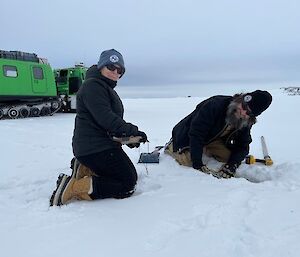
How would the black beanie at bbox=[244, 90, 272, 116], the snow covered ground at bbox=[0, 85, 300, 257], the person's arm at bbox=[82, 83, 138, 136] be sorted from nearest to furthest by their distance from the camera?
the snow covered ground at bbox=[0, 85, 300, 257] → the person's arm at bbox=[82, 83, 138, 136] → the black beanie at bbox=[244, 90, 272, 116]

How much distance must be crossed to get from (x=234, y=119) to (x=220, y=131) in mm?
367

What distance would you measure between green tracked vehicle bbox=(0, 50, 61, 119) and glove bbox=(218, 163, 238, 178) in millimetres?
10740

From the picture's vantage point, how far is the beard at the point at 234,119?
397cm

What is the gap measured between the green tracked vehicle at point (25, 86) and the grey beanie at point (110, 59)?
35.3 ft

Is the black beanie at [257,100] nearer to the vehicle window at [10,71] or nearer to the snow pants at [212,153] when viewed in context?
the snow pants at [212,153]

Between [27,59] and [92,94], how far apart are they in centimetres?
1199

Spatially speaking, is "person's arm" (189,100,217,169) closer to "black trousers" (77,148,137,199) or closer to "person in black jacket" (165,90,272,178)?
"person in black jacket" (165,90,272,178)

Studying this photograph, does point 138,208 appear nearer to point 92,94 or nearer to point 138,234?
point 138,234

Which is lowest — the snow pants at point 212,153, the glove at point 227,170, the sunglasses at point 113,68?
the glove at point 227,170

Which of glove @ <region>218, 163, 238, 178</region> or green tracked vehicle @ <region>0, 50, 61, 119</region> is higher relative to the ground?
green tracked vehicle @ <region>0, 50, 61, 119</region>

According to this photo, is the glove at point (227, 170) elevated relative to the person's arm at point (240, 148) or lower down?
lower down

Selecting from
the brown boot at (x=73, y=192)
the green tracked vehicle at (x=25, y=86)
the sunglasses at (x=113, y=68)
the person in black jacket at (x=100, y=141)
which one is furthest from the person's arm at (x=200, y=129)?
the green tracked vehicle at (x=25, y=86)

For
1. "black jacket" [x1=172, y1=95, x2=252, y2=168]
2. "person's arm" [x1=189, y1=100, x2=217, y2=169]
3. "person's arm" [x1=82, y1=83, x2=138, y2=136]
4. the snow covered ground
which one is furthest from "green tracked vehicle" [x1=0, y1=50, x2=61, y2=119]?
"person's arm" [x1=82, y1=83, x2=138, y2=136]

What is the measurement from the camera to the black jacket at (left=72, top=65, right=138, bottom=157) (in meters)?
3.27
